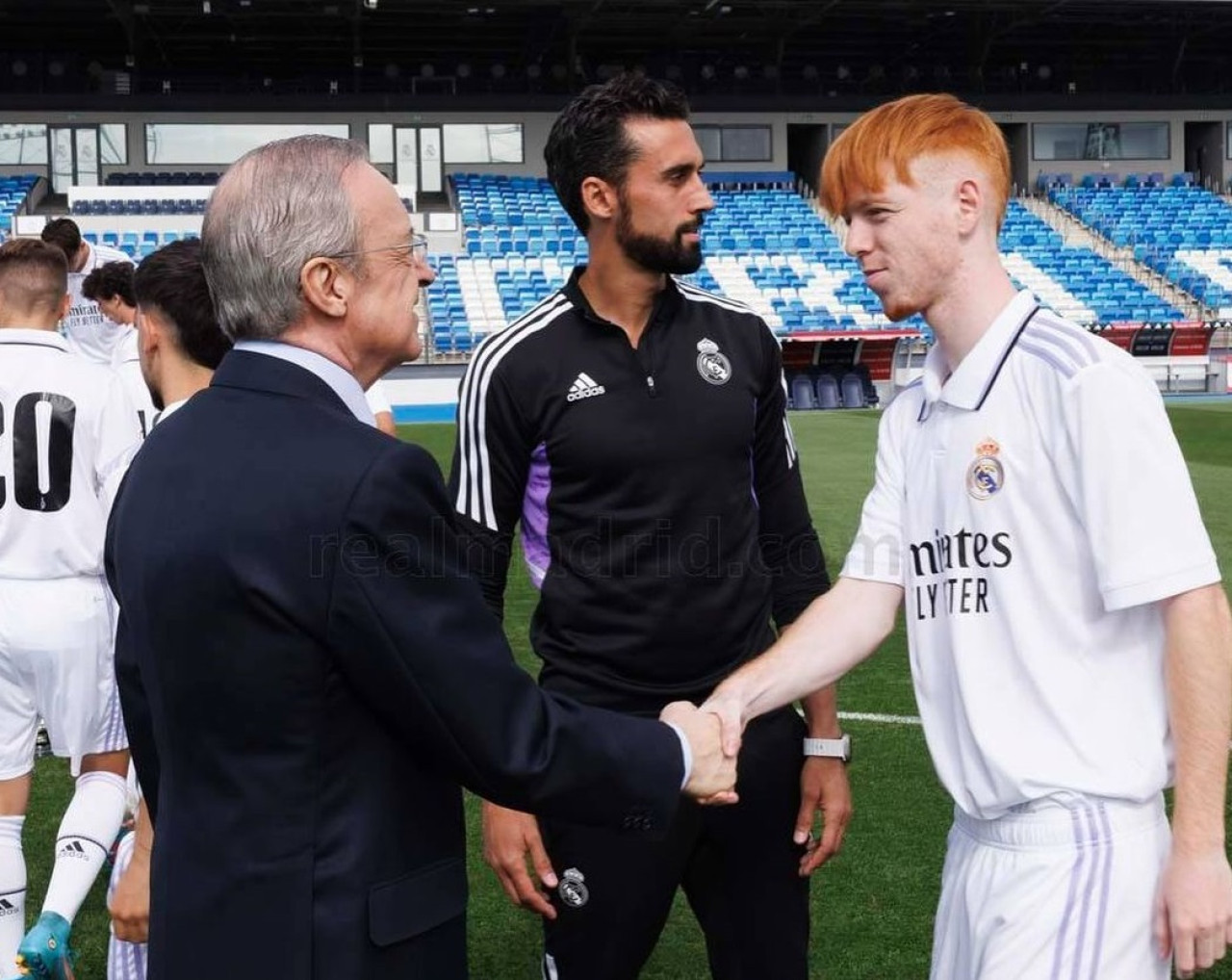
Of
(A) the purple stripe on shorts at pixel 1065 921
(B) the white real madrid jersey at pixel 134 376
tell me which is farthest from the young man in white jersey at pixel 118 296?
(A) the purple stripe on shorts at pixel 1065 921

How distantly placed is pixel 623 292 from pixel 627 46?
38.7 metres

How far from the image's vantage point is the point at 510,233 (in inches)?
1368

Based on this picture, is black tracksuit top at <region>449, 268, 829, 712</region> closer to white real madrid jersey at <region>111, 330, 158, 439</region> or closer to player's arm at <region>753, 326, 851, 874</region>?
player's arm at <region>753, 326, 851, 874</region>

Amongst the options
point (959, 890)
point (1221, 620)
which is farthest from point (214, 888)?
point (1221, 620)

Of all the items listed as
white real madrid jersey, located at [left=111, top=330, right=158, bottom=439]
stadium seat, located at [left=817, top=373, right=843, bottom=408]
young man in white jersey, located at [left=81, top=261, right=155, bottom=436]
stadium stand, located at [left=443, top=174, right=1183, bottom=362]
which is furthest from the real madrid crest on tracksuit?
stadium stand, located at [left=443, top=174, right=1183, bottom=362]

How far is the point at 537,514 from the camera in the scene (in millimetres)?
3256

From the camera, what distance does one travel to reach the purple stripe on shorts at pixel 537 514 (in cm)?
321

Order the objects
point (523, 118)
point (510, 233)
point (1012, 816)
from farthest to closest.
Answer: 1. point (523, 118)
2. point (510, 233)
3. point (1012, 816)

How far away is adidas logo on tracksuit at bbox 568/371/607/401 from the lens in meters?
3.16

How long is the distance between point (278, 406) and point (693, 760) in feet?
A: 2.87

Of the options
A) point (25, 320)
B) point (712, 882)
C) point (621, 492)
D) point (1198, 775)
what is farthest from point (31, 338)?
point (1198, 775)

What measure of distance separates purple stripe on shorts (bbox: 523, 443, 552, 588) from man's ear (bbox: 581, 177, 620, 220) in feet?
1.77

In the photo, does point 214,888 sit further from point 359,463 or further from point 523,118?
point 523,118

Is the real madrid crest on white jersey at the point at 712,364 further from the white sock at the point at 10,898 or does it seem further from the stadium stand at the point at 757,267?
the stadium stand at the point at 757,267
